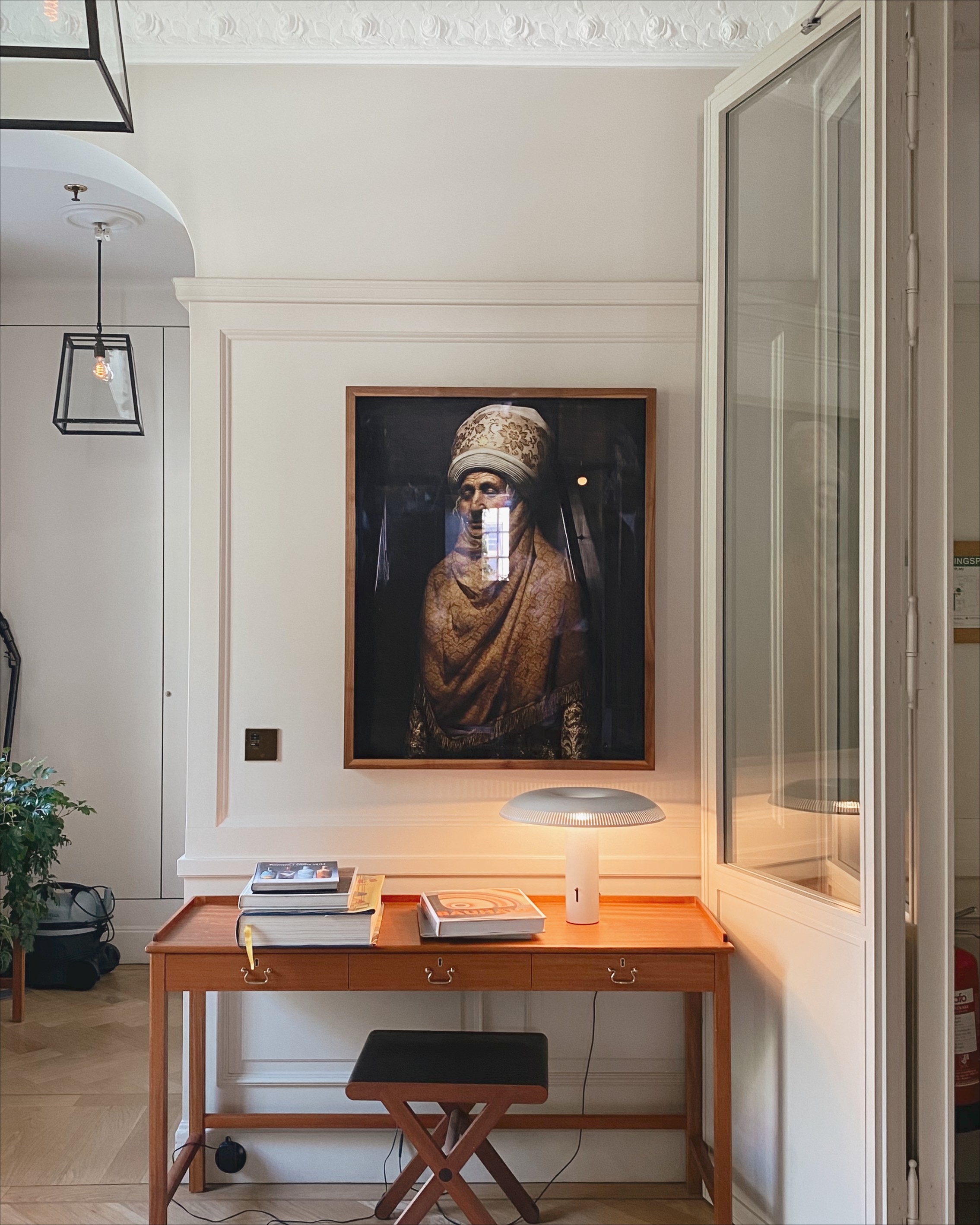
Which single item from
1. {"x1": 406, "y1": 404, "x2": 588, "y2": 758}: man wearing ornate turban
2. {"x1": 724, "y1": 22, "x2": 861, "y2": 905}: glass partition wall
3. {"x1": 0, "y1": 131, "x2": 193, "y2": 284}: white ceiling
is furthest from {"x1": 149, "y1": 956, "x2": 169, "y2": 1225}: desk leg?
{"x1": 0, "y1": 131, "x2": 193, "y2": 284}: white ceiling

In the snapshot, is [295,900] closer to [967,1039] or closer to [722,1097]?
[722,1097]

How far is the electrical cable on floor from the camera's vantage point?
247 cm

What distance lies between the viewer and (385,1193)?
2.57 metres

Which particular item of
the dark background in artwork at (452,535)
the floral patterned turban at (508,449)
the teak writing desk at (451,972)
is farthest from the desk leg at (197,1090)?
the floral patterned turban at (508,449)

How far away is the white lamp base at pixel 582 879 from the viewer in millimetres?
2406

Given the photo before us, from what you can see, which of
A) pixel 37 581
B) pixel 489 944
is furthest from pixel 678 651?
pixel 37 581

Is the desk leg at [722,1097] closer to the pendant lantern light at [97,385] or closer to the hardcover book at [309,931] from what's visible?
the hardcover book at [309,931]

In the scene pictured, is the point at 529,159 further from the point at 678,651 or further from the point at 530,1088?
the point at 530,1088

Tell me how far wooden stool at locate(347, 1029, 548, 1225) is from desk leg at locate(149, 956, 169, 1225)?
427 millimetres

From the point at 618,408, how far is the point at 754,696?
2.78 feet

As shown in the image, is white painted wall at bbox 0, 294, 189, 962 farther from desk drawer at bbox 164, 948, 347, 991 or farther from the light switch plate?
desk drawer at bbox 164, 948, 347, 991

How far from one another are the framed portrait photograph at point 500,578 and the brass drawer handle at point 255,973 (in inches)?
23.5

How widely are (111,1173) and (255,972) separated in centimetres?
101

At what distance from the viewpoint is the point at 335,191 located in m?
2.70
